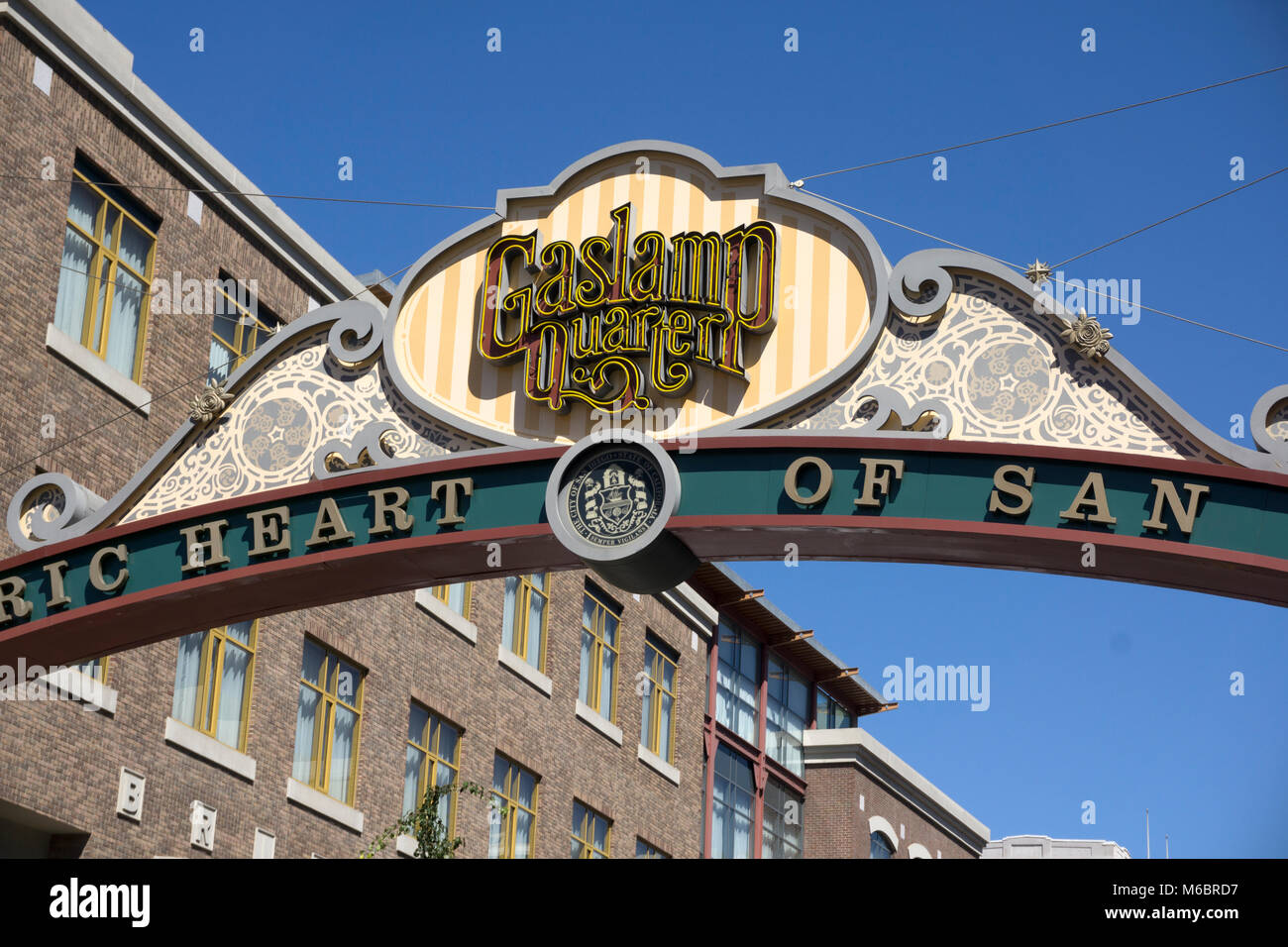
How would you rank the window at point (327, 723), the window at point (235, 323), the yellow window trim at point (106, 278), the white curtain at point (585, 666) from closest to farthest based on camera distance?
the yellow window trim at point (106, 278) → the window at point (235, 323) → the window at point (327, 723) → the white curtain at point (585, 666)

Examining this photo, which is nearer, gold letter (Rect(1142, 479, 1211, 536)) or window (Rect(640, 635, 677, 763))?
gold letter (Rect(1142, 479, 1211, 536))

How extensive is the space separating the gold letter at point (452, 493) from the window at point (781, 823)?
29.8 metres

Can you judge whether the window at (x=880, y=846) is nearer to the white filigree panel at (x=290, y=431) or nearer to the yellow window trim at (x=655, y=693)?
the yellow window trim at (x=655, y=693)

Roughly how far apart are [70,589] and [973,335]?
5.80m

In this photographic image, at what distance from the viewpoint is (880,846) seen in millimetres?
42938

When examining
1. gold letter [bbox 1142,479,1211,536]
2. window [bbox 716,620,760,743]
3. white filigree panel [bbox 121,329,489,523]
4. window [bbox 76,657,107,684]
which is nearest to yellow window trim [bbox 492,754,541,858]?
window [bbox 716,620,760,743]

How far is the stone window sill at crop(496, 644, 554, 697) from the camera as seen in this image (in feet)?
97.7

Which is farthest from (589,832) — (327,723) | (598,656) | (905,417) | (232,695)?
(905,417)

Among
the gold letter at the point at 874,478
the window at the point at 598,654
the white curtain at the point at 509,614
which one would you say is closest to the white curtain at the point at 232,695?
the white curtain at the point at 509,614

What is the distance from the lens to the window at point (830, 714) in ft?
148

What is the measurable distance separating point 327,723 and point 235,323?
5750mm

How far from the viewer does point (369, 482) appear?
10992mm

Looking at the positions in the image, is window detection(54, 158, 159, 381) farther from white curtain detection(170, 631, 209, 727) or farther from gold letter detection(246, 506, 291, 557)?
gold letter detection(246, 506, 291, 557)

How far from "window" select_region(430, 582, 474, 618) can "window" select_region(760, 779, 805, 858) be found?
13041 mm
